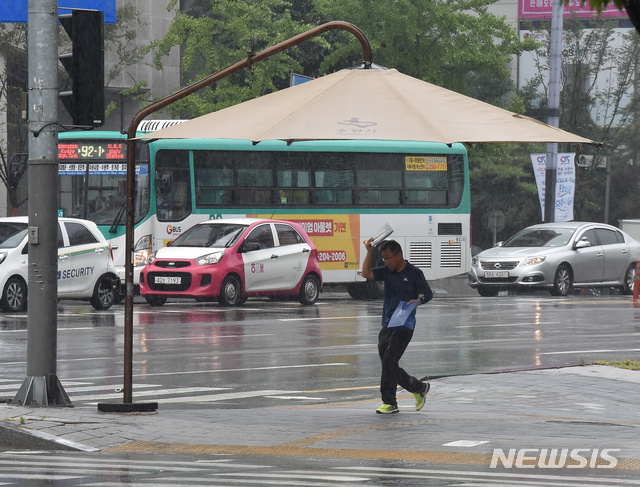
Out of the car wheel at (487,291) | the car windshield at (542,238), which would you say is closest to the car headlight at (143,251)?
the car wheel at (487,291)

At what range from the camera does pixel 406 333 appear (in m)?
9.98

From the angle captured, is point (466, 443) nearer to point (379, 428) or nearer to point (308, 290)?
point (379, 428)

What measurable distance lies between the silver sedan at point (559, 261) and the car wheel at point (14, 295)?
1165cm

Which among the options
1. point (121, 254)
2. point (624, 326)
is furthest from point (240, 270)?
point (624, 326)

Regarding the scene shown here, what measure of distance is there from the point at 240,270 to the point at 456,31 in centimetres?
1796

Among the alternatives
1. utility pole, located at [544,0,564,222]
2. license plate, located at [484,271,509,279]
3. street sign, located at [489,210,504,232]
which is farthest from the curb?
street sign, located at [489,210,504,232]

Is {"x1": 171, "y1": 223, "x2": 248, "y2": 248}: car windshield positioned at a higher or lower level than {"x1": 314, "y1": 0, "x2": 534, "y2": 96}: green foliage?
lower

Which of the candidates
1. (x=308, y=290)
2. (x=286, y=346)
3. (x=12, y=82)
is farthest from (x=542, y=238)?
(x=12, y=82)

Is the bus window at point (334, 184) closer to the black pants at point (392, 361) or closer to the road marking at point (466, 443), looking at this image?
the black pants at point (392, 361)

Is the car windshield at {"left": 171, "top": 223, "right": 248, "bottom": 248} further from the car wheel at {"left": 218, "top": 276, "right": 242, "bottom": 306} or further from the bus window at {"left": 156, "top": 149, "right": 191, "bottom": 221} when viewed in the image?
the bus window at {"left": 156, "top": 149, "right": 191, "bottom": 221}

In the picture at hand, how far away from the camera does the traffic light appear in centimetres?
989

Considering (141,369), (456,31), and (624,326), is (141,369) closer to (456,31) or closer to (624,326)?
(624,326)

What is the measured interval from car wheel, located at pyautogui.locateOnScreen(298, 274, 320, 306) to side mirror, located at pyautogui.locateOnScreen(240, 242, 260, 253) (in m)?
1.54

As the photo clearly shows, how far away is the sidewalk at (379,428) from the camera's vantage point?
26.0 feet
